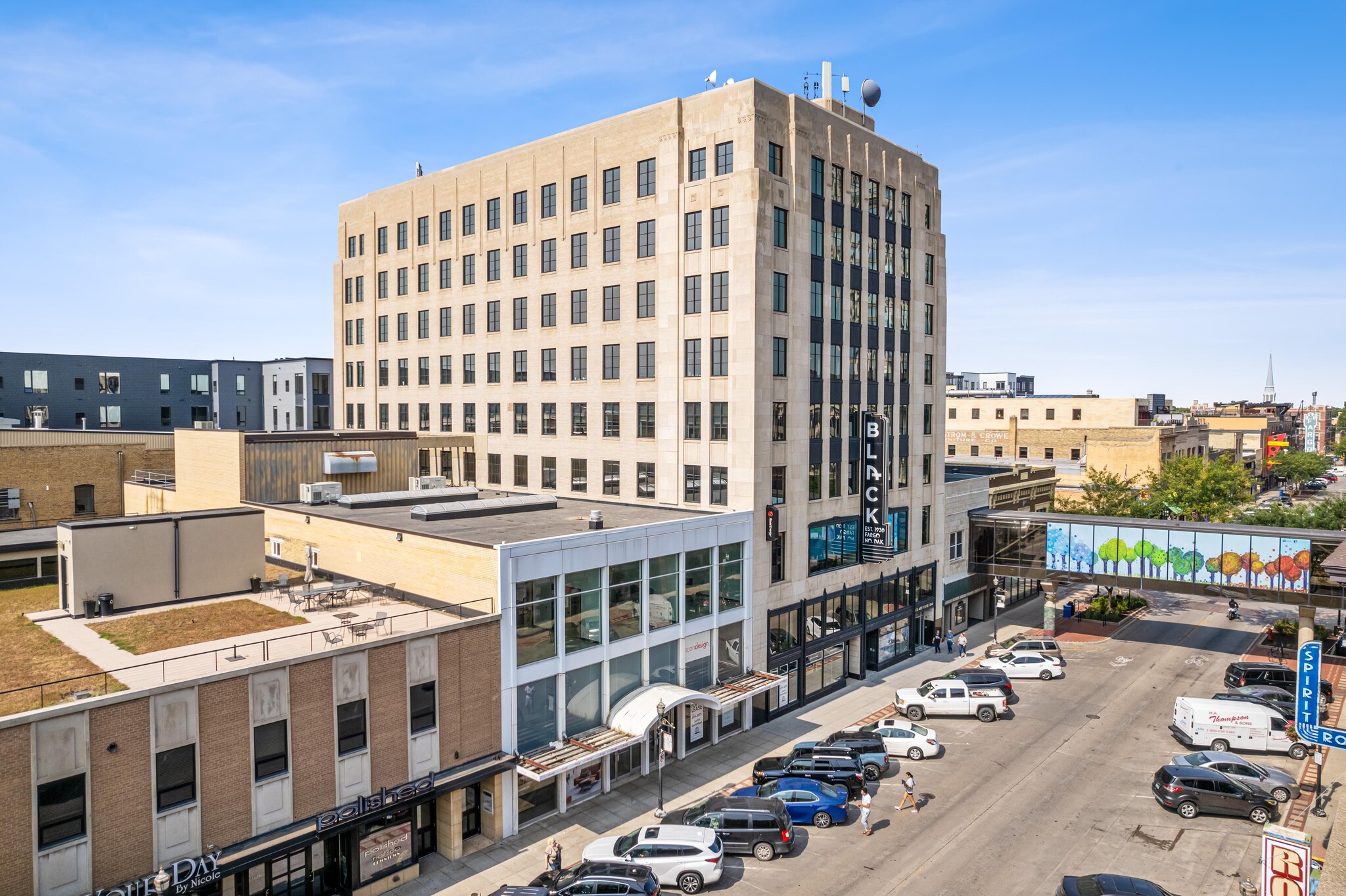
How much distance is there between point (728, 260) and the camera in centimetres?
4278

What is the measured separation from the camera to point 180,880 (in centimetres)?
2220

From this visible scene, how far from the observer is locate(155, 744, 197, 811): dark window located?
22.4 metres

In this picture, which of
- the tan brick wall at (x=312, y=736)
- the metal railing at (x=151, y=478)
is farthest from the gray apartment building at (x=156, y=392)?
the tan brick wall at (x=312, y=736)

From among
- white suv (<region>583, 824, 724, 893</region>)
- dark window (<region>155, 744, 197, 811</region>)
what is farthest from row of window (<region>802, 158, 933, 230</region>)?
dark window (<region>155, 744, 197, 811</region>)

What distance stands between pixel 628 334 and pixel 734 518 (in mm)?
13224

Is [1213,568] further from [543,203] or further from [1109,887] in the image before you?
[543,203]

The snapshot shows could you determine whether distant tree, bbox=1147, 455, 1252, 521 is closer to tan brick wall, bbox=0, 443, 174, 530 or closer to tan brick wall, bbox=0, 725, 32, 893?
tan brick wall, bbox=0, 725, 32, 893

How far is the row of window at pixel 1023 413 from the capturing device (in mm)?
110062

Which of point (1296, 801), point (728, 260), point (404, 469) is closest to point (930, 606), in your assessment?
point (1296, 801)

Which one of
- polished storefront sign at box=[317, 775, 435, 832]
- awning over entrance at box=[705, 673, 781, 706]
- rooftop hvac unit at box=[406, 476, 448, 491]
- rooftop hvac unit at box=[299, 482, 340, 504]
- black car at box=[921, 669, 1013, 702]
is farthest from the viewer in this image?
rooftop hvac unit at box=[406, 476, 448, 491]

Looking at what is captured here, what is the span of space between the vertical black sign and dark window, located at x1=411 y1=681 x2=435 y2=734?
28.7 metres

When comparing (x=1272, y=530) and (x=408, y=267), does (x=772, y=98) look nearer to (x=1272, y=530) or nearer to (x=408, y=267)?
(x=408, y=267)

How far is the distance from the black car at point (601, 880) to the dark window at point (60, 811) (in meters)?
12.9

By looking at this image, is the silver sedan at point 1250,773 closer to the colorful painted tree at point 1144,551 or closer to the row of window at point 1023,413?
the colorful painted tree at point 1144,551
